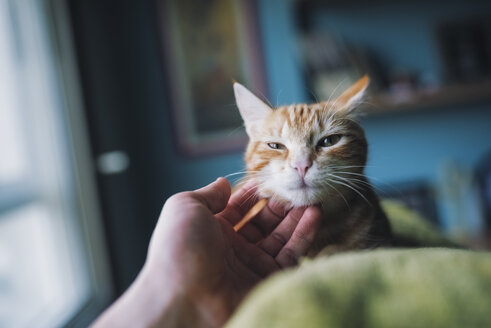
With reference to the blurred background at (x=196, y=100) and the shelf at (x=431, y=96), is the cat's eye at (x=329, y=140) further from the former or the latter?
the shelf at (x=431, y=96)

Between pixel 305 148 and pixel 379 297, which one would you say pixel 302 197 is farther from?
pixel 379 297

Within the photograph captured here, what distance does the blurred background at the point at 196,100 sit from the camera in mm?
1872

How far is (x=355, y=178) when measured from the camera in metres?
0.95

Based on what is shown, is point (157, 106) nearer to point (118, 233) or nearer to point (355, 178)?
point (118, 233)

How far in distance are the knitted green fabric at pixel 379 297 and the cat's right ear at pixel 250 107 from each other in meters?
0.59

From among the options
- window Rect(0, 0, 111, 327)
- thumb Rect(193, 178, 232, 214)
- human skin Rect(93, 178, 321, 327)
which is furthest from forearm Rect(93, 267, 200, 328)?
window Rect(0, 0, 111, 327)

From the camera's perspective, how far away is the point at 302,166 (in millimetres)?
841

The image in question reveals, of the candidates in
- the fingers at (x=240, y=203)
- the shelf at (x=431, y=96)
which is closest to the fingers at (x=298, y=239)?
the fingers at (x=240, y=203)

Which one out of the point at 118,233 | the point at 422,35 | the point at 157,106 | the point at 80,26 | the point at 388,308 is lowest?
the point at 118,233

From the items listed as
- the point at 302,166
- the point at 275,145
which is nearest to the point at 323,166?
the point at 302,166

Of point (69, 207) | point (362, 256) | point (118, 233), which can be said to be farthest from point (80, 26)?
point (362, 256)

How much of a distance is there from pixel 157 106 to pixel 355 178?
2036 mm

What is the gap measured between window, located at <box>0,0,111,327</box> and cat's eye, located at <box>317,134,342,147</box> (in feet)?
4.10

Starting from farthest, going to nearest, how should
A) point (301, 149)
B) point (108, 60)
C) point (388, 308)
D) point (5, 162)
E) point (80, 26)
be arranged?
point (108, 60) → point (80, 26) → point (5, 162) → point (301, 149) → point (388, 308)
